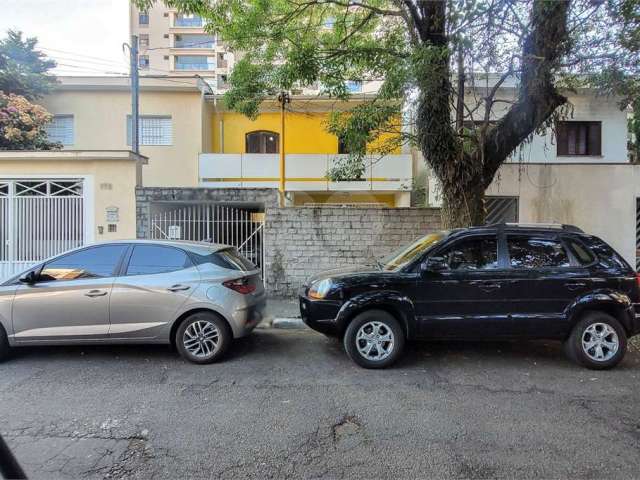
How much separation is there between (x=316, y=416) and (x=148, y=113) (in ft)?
45.6

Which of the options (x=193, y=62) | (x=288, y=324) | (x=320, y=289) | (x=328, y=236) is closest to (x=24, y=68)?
(x=328, y=236)

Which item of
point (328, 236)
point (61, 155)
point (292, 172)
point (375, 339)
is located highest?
point (292, 172)

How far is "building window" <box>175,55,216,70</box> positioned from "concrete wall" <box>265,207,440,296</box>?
50890 millimetres

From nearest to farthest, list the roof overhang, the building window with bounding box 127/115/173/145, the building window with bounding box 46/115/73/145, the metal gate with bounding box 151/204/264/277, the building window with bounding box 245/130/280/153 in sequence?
the roof overhang
the metal gate with bounding box 151/204/264/277
the building window with bounding box 46/115/73/145
the building window with bounding box 127/115/173/145
the building window with bounding box 245/130/280/153

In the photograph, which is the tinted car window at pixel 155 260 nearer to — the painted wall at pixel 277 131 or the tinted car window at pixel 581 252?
the tinted car window at pixel 581 252

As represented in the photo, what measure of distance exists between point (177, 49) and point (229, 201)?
5202 centimetres

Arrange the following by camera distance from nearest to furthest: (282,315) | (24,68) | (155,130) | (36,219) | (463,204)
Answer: (463,204) → (282,315) → (36,219) → (24,68) → (155,130)

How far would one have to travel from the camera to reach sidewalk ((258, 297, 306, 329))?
23.2ft

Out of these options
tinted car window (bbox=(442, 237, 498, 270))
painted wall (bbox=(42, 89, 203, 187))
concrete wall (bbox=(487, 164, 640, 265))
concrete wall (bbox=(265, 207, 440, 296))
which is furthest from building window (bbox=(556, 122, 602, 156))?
painted wall (bbox=(42, 89, 203, 187))

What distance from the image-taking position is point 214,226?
9492 mm

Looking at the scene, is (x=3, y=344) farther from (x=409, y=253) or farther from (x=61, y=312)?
(x=409, y=253)

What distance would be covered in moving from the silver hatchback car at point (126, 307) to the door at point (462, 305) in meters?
2.18

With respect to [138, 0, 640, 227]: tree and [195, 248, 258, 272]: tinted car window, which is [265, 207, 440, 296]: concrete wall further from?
[195, 248, 258, 272]: tinted car window

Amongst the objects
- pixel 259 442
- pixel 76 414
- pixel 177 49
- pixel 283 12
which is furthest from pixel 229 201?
pixel 177 49
